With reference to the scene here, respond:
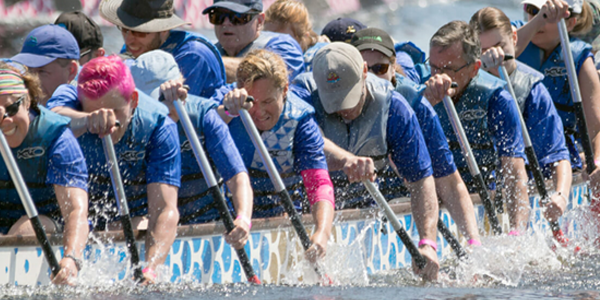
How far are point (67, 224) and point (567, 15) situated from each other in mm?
3399

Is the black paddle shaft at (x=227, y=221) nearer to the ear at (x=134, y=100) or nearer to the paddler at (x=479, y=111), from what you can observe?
the ear at (x=134, y=100)

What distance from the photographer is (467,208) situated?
434 centimetres

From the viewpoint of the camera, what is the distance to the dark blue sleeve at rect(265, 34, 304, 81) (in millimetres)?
4984

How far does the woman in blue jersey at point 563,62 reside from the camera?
562cm

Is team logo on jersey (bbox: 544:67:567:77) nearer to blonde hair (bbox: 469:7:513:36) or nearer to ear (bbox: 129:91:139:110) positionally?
blonde hair (bbox: 469:7:513:36)

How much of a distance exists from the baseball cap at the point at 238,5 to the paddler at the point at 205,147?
89 centimetres

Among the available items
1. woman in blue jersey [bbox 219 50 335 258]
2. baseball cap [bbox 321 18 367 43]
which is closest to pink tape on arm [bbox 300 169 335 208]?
woman in blue jersey [bbox 219 50 335 258]

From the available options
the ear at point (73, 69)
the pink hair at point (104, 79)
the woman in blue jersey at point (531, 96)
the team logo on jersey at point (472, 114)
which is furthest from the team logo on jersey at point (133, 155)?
the woman in blue jersey at point (531, 96)

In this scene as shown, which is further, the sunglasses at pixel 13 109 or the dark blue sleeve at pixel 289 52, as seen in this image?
the dark blue sleeve at pixel 289 52

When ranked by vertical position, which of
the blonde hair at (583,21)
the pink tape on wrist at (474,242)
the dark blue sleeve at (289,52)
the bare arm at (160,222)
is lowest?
the pink tape on wrist at (474,242)

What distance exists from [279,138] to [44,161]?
3.64 ft

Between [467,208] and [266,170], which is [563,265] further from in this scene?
[266,170]

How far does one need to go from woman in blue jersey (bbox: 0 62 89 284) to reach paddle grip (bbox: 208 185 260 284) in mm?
592

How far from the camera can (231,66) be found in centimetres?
482
